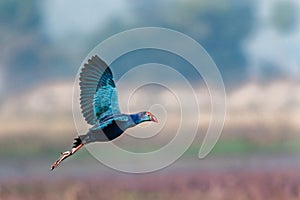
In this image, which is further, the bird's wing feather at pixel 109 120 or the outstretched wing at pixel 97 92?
the bird's wing feather at pixel 109 120

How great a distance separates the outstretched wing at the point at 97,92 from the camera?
1421 centimetres

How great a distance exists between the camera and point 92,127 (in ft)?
47.2

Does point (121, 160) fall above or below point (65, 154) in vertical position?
above

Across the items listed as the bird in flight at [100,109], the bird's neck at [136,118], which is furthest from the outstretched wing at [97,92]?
the bird's neck at [136,118]

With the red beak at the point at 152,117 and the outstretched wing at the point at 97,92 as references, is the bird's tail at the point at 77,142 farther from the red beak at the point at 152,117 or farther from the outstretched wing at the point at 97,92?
the red beak at the point at 152,117

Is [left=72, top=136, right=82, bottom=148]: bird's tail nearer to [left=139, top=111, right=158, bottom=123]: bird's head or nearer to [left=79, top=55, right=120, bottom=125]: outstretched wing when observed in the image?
[left=79, top=55, right=120, bottom=125]: outstretched wing

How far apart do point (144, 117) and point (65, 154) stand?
1.91 meters

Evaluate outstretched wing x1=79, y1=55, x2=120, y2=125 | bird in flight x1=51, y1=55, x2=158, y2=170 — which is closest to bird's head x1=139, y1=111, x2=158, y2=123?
bird in flight x1=51, y1=55, x2=158, y2=170

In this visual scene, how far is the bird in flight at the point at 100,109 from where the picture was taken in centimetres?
1413

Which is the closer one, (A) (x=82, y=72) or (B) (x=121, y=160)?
(A) (x=82, y=72)

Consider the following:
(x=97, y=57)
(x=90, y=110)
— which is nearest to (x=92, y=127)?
(x=90, y=110)

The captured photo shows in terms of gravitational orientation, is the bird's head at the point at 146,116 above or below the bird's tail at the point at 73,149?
above

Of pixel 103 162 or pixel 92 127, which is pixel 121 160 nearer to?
pixel 103 162

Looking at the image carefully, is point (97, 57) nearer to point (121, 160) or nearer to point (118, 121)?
point (118, 121)
